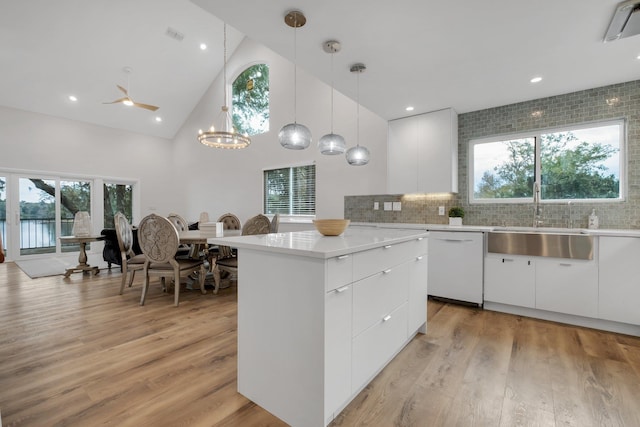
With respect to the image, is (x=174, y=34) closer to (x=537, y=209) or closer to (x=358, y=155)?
(x=358, y=155)

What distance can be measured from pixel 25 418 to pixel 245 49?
7.26m

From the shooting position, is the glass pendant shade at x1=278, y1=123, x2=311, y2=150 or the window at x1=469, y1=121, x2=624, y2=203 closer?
the glass pendant shade at x1=278, y1=123, x2=311, y2=150

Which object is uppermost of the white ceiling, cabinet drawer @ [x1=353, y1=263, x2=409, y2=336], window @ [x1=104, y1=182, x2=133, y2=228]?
the white ceiling

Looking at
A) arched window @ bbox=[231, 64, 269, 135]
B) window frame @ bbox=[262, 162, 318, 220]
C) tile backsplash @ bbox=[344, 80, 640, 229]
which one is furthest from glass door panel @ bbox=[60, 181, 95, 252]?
tile backsplash @ bbox=[344, 80, 640, 229]

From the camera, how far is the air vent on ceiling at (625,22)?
183cm

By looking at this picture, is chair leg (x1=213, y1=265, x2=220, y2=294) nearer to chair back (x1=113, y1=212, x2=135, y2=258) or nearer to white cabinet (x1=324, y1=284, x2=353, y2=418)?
chair back (x1=113, y1=212, x2=135, y2=258)

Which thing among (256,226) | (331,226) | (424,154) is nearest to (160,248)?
(256,226)

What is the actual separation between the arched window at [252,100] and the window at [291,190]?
115 cm

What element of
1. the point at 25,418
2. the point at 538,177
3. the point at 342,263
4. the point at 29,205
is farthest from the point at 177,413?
the point at 29,205

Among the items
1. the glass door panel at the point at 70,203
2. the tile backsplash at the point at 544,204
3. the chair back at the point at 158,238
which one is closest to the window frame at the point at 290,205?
Answer: the tile backsplash at the point at 544,204

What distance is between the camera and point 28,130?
6176 mm

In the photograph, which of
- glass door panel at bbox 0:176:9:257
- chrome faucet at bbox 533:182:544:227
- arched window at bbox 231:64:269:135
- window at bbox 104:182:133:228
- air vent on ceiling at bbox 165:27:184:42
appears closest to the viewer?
chrome faucet at bbox 533:182:544:227

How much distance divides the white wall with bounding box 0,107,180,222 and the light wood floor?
501 centimetres

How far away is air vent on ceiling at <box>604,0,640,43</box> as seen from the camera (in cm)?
183
